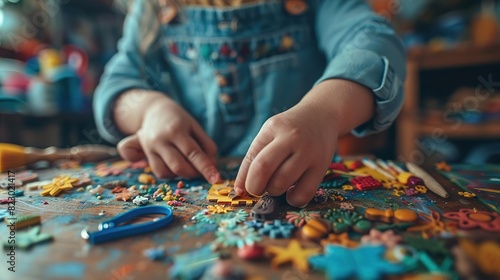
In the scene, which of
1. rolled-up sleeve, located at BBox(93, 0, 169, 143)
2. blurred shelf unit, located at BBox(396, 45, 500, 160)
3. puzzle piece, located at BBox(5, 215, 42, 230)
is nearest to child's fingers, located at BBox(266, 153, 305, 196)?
puzzle piece, located at BBox(5, 215, 42, 230)

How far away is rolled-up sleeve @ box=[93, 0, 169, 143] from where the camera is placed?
610 millimetres

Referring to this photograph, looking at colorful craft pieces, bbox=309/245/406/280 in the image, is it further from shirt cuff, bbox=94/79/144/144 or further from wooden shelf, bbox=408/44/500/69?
wooden shelf, bbox=408/44/500/69

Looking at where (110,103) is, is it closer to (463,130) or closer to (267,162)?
(267,162)

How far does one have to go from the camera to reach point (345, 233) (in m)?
0.29

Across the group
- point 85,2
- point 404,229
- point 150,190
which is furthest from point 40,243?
point 85,2

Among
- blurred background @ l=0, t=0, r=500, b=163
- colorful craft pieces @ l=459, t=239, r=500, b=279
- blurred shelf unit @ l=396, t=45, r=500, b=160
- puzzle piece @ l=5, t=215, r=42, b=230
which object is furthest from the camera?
blurred shelf unit @ l=396, t=45, r=500, b=160

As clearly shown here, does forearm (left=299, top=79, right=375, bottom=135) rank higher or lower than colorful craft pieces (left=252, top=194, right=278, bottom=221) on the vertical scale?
higher

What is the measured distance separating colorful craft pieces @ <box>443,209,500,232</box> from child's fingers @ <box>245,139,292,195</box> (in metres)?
0.15

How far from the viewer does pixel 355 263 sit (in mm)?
234

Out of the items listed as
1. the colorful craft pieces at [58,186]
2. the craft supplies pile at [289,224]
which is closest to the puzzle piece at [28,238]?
the craft supplies pile at [289,224]

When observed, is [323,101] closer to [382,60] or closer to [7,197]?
[382,60]

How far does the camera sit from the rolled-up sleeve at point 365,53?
1.47ft

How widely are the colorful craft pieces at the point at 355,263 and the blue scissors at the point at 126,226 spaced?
0.14m

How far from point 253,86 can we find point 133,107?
0.67ft
